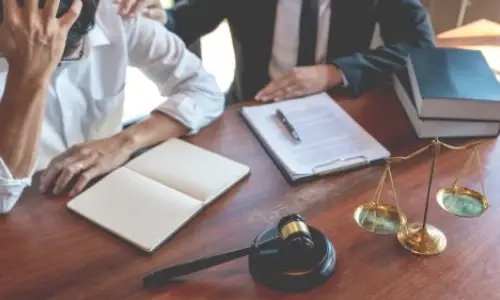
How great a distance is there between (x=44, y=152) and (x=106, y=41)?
0.29 meters

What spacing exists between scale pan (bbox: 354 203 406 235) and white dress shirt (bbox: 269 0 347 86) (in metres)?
0.76

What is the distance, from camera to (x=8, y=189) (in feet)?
3.47

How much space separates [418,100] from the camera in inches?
51.8

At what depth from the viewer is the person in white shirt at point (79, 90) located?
1104 millimetres

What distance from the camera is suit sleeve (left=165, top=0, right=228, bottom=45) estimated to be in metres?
1.85

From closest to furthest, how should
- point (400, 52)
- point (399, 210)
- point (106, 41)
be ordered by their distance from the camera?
point (399, 210)
point (106, 41)
point (400, 52)

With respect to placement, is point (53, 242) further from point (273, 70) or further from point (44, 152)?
point (273, 70)

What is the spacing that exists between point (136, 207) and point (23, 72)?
12.0 inches

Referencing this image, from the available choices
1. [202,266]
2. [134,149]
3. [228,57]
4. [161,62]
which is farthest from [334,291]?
[228,57]

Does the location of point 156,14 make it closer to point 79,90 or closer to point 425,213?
point 79,90

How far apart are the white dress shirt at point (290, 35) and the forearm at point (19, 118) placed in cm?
84

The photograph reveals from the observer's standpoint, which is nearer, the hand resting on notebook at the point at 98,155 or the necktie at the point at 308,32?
the hand resting on notebook at the point at 98,155

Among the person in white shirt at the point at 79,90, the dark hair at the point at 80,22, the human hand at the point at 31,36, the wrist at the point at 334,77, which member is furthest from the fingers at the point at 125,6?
the wrist at the point at 334,77

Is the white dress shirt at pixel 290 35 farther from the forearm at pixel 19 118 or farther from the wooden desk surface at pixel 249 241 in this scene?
the forearm at pixel 19 118
